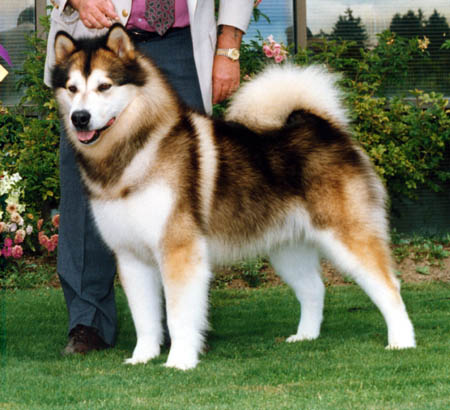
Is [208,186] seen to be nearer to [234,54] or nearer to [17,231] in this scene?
[234,54]

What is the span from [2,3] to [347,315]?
160 inches

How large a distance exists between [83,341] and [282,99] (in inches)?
58.8

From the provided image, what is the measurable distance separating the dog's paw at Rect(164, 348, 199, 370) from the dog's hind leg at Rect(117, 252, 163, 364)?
228mm

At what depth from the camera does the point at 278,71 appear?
144 inches

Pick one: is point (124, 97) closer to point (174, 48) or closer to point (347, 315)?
point (174, 48)

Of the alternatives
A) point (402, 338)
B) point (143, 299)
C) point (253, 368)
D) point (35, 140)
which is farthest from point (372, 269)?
point (35, 140)

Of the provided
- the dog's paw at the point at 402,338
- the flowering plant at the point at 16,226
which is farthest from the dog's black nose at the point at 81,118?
the flowering plant at the point at 16,226

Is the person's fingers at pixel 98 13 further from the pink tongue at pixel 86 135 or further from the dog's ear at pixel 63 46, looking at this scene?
the pink tongue at pixel 86 135

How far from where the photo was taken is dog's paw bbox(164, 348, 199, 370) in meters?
3.11

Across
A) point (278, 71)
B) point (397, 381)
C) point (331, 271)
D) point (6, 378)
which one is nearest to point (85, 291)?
point (6, 378)

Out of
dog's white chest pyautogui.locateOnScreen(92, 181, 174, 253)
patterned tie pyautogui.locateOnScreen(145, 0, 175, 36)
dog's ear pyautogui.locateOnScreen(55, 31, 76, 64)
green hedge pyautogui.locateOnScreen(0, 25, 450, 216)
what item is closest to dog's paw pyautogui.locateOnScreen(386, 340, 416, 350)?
dog's white chest pyautogui.locateOnScreen(92, 181, 174, 253)

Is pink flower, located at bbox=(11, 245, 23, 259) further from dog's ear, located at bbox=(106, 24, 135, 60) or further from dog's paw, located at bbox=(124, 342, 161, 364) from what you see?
dog's ear, located at bbox=(106, 24, 135, 60)

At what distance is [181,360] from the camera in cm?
312

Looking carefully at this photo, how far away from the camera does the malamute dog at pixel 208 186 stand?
10.2ft
